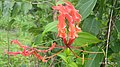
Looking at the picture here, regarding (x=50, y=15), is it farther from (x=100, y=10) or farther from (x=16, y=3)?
(x=100, y=10)

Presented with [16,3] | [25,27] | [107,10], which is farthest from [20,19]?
[107,10]

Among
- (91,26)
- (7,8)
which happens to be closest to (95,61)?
(91,26)

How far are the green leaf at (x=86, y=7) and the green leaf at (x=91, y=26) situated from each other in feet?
0.44

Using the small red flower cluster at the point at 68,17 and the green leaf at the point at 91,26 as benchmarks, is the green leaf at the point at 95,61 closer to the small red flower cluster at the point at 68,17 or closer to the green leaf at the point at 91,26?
the green leaf at the point at 91,26

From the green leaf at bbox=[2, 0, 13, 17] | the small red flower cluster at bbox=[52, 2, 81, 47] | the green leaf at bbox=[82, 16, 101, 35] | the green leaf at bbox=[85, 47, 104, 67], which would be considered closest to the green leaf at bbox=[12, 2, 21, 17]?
the green leaf at bbox=[2, 0, 13, 17]

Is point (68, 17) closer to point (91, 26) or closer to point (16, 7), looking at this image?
point (91, 26)

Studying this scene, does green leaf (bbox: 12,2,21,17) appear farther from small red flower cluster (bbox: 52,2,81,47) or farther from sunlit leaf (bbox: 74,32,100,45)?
small red flower cluster (bbox: 52,2,81,47)

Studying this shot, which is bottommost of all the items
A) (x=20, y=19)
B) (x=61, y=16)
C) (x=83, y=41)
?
(x=20, y=19)

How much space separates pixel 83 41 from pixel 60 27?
254mm

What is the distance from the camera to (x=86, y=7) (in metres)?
1.08

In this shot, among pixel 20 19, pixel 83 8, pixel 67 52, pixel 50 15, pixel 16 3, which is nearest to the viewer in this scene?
pixel 67 52

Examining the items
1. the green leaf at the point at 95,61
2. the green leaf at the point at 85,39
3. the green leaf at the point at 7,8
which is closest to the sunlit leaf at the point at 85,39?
the green leaf at the point at 85,39

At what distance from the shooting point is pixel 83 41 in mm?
1046

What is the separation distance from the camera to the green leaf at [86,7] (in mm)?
1076
